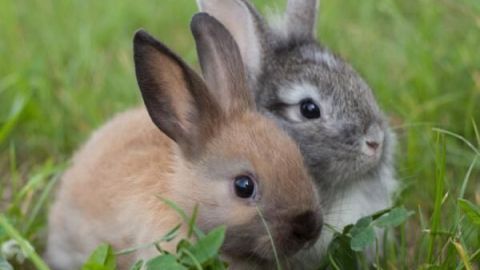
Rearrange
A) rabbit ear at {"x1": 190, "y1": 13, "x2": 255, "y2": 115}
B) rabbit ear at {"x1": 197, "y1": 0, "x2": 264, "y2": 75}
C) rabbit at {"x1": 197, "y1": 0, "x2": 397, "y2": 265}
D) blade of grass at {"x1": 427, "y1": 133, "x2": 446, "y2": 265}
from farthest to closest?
rabbit ear at {"x1": 197, "y1": 0, "x2": 264, "y2": 75} < rabbit at {"x1": 197, "y1": 0, "x2": 397, "y2": 265} < rabbit ear at {"x1": 190, "y1": 13, "x2": 255, "y2": 115} < blade of grass at {"x1": 427, "y1": 133, "x2": 446, "y2": 265}

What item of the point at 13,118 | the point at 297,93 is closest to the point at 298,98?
the point at 297,93

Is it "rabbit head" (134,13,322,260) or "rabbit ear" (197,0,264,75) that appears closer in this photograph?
"rabbit head" (134,13,322,260)

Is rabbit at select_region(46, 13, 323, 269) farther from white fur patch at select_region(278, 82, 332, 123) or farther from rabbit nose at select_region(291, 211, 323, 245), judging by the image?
Result: white fur patch at select_region(278, 82, 332, 123)

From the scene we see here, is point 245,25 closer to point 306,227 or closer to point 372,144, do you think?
point 372,144

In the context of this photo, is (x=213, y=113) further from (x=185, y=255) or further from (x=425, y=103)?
(x=425, y=103)

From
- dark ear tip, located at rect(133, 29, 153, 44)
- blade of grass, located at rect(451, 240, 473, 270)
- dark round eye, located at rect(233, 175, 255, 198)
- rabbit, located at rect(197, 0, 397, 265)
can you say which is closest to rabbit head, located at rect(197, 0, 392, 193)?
rabbit, located at rect(197, 0, 397, 265)

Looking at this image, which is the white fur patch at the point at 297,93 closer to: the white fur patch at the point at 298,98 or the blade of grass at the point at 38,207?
the white fur patch at the point at 298,98
